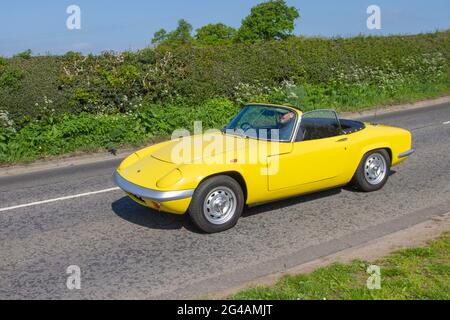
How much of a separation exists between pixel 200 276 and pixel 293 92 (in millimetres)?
11868

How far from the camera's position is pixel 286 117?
22.9 feet

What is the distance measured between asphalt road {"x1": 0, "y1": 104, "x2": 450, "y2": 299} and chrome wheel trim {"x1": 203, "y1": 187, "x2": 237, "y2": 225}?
0.70 ft

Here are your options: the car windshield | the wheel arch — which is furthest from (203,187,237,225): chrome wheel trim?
the car windshield

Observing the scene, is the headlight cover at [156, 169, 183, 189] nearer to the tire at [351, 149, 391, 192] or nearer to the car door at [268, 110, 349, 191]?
the car door at [268, 110, 349, 191]

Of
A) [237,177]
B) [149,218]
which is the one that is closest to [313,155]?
[237,177]

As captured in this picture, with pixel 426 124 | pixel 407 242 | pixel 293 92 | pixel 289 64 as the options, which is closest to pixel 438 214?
pixel 407 242

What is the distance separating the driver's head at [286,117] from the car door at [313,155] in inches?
6.1

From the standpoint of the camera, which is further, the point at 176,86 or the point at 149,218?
the point at 176,86

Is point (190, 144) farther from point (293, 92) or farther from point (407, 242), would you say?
point (293, 92)

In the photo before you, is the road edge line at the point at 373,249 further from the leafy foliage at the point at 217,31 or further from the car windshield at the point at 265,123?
the leafy foliage at the point at 217,31

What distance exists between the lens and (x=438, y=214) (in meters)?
6.62

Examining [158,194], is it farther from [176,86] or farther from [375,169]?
[176,86]

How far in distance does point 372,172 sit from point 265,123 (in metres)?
1.87

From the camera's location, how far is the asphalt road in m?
5.02
